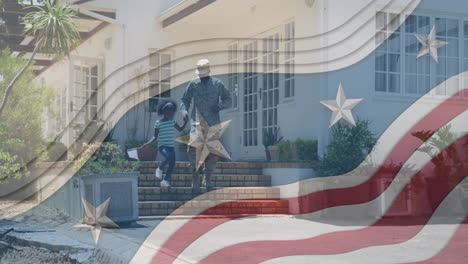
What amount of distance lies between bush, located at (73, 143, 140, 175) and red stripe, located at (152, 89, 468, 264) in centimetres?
110

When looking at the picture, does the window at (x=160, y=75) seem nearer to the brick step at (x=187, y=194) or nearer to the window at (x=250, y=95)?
the window at (x=250, y=95)

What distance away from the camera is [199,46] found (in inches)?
560

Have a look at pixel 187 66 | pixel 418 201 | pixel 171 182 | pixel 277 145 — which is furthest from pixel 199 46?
pixel 418 201

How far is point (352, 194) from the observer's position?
8562 mm

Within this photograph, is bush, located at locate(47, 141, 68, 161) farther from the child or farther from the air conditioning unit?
the air conditioning unit

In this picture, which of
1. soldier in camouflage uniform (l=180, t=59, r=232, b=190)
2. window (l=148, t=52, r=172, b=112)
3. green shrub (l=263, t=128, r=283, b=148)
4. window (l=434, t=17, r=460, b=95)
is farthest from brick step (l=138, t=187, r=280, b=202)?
window (l=148, t=52, r=172, b=112)

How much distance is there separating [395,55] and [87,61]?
7.56 m

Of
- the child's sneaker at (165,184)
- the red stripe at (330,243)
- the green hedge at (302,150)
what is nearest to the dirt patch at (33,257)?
the red stripe at (330,243)

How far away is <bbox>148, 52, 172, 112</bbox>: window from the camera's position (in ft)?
45.6

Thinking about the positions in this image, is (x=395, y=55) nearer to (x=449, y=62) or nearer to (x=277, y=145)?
(x=449, y=62)

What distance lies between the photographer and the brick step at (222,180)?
376 inches

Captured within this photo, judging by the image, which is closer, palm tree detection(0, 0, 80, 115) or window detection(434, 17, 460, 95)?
window detection(434, 17, 460, 95)

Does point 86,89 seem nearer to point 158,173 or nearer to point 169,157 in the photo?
point 158,173
